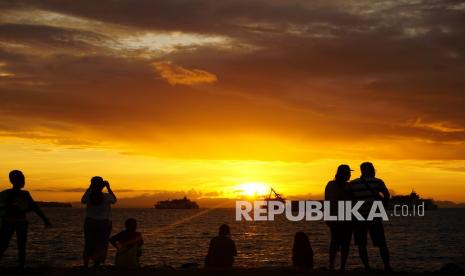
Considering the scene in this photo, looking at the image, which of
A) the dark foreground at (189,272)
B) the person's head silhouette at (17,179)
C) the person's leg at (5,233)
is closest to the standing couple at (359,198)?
the dark foreground at (189,272)

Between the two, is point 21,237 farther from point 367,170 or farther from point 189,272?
point 367,170

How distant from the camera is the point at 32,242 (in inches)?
2542

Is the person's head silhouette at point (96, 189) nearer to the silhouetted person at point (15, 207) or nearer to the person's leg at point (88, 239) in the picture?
the person's leg at point (88, 239)

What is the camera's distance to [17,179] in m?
13.4

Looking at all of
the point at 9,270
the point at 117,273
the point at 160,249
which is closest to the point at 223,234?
the point at 117,273

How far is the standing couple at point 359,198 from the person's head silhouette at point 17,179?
6719mm

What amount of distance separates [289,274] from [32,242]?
56513mm

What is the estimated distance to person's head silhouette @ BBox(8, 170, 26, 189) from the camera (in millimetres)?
13344

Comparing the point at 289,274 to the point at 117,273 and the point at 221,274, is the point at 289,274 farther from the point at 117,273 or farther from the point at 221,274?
the point at 117,273

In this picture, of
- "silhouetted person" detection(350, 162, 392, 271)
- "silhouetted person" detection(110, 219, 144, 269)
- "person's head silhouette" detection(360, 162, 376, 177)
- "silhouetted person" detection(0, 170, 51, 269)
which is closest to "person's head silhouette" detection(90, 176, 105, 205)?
"silhouetted person" detection(110, 219, 144, 269)

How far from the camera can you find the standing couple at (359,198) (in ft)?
42.8

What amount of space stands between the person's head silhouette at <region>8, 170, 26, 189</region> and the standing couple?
265 inches

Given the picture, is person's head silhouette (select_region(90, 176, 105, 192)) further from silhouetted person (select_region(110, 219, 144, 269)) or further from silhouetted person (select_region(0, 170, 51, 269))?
silhouetted person (select_region(0, 170, 51, 269))

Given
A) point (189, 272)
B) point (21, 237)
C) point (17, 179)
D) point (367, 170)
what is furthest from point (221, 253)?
point (17, 179)
